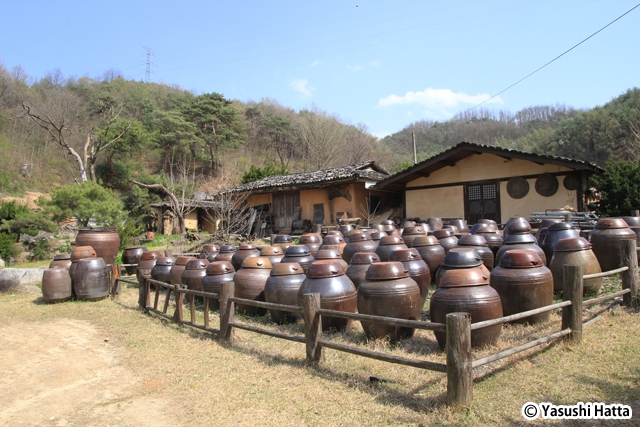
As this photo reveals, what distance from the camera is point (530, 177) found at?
1277cm

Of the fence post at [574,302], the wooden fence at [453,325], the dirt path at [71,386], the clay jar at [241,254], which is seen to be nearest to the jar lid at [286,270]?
the wooden fence at [453,325]

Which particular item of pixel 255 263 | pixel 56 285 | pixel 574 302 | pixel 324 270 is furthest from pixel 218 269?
pixel 574 302

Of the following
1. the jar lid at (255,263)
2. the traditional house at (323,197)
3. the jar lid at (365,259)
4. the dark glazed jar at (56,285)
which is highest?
the traditional house at (323,197)

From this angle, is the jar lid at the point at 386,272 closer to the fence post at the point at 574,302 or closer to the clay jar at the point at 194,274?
the fence post at the point at 574,302

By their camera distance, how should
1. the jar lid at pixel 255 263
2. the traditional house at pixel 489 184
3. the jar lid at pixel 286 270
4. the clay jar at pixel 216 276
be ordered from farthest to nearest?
the traditional house at pixel 489 184
the clay jar at pixel 216 276
the jar lid at pixel 255 263
the jar lid at pixel 286 270

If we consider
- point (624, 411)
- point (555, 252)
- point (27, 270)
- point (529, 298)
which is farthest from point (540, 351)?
point (27, 270)

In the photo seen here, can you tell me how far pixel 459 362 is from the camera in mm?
3293

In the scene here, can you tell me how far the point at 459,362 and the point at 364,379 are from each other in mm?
1034

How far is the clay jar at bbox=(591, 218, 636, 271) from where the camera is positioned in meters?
6.73

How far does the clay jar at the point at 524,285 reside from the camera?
504cm

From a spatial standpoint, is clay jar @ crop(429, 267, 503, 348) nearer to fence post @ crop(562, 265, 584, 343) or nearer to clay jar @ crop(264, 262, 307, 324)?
fence post @ crop(562, 265, 584, 343)

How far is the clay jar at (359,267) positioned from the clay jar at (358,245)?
66.8 inches

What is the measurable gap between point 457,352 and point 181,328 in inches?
174

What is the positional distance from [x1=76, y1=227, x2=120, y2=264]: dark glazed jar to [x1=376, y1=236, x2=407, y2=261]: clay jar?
771 centimetres
